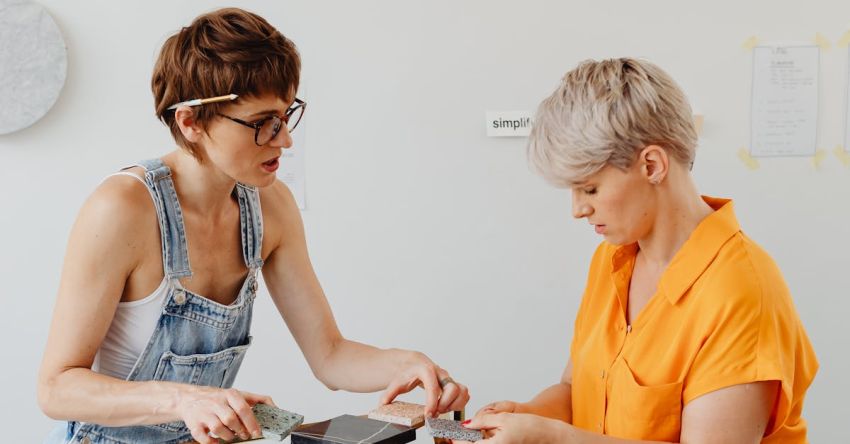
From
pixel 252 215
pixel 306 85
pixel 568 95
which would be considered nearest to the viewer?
pixel 568 95

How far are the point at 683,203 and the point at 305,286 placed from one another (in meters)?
0.82

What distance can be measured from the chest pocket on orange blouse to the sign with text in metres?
1.67

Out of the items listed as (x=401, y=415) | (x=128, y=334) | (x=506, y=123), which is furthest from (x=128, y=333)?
(x=506, y=123)

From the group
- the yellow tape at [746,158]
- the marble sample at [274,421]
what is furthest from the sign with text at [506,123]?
the marble sample at [274,421]

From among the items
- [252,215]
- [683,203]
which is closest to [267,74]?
[252,215]

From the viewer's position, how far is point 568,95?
1557 millimetres

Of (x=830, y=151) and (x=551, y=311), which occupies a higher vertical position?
(x=830, y=151)

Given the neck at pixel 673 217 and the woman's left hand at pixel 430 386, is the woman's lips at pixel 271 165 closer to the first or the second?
the woman's left hand at pixel 430 386

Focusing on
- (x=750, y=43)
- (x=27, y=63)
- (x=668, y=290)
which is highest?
(x=750, y=43)

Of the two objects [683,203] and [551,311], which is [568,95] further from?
[551,311]

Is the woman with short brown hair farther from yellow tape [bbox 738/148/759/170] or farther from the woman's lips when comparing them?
yellow tape [bbox 738/148/759/170]

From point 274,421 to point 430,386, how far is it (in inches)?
15.3

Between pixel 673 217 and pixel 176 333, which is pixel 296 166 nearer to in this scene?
pixel 176 333

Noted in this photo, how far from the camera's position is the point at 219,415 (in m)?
1.40
